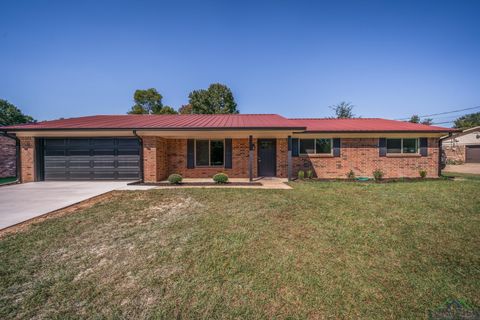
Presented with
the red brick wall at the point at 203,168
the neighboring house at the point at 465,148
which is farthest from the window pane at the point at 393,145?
the neighboring house at the point at 465,148

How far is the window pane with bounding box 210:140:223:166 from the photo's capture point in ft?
35.5

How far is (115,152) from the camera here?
980 centimetres

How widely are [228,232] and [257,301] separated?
5.50 ft

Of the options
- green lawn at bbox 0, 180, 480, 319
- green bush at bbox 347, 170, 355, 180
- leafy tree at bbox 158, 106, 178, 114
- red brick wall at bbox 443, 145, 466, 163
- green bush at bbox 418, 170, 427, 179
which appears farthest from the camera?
leafy tree at bbox 158, 106, 178, 114

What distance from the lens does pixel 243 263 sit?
2947mm

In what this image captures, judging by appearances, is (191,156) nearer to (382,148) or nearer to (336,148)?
(336,148)

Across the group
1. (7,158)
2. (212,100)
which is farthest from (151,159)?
(212,100)

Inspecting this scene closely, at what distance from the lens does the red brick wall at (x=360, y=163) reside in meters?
10.7

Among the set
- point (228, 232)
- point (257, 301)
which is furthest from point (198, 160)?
point (257, 301)

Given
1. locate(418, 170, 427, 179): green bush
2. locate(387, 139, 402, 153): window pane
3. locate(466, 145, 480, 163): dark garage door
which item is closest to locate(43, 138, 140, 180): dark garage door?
locate(387, 139, 402, 153): window pane

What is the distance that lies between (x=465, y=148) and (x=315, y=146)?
22.7 meters

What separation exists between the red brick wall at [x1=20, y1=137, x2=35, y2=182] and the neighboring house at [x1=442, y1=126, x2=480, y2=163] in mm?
32985

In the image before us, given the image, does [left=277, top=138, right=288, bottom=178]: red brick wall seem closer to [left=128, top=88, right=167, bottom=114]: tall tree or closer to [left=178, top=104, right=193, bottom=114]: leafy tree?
[left=178, top=104, right=193, bottom=114]: leafy tree

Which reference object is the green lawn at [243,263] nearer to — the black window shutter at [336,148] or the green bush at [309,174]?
the green bush at [309,174]
